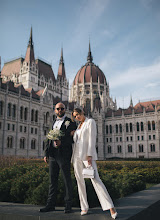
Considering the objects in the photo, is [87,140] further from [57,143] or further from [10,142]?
[10,142]

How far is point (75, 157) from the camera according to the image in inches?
195

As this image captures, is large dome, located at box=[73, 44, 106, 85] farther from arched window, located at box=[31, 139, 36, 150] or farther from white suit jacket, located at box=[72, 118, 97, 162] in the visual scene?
white suit jacket, located at box=[72, 118, 97, 162]

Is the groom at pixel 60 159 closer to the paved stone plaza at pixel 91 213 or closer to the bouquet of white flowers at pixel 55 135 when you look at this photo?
the bouquet of white flowers at pixel 55 135

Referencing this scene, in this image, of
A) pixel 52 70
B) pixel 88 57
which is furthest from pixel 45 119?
pixel 88 57

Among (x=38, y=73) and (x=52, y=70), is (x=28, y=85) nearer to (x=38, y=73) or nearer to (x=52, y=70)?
(x=38, y=73)

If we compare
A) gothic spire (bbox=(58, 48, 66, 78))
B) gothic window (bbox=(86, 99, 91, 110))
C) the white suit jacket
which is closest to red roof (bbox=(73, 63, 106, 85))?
gothic window (bbox=(86, 99, 91, 110))

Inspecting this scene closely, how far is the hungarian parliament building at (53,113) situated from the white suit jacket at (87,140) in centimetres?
3516

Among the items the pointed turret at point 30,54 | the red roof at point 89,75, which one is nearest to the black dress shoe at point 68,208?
the pointed turret at point 30,54

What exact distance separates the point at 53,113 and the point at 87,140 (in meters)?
45.5

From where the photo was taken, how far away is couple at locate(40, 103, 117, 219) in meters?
4.66

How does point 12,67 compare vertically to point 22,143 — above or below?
above

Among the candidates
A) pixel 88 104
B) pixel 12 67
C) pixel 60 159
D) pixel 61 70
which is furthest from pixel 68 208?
pixel 88 104

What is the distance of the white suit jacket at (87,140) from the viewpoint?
480 centimetres

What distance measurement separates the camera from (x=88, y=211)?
4.75 metres
